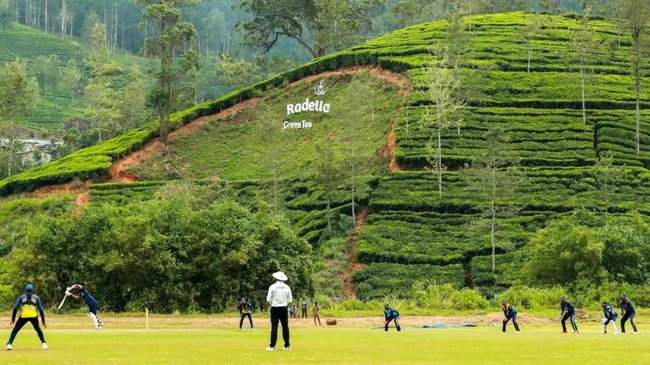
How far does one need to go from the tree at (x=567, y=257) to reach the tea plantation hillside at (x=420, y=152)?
15.5 ft

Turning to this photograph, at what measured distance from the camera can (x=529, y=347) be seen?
24.0 m

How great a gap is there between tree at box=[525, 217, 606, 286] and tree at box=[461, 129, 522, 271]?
25.6ft

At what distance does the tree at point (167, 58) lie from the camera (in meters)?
90.8

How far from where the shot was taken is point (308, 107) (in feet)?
326

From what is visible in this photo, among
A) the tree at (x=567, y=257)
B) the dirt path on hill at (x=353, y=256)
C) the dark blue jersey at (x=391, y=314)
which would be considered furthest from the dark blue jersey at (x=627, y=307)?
the dirt path on hill at (x=353, y=256)

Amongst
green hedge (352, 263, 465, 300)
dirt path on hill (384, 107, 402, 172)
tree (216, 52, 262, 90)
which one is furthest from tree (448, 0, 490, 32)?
green hedge (352, 263, 465, 300)

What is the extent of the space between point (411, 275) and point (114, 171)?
122 ft

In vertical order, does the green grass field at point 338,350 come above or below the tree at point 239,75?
below

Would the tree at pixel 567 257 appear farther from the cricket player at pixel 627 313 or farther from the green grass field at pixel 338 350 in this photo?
the green grass field at pixel 338 350

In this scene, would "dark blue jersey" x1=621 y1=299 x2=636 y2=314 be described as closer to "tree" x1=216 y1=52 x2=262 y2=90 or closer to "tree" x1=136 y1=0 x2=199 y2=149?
"tree" x1=136 y1=0 x2=199 y2=149

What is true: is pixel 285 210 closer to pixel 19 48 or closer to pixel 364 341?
pixel 364 341

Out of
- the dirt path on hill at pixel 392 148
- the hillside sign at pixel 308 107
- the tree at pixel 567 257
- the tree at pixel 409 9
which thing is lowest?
the tree at pixel 567 257

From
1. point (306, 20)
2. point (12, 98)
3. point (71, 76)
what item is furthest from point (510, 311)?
point (71, 76)

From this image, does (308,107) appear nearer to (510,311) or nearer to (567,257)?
(567,257)
